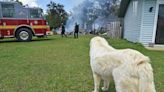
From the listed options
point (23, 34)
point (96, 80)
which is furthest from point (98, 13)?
point (96, 80)

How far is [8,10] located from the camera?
12.5 m

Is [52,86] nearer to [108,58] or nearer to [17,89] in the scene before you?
[17,89]

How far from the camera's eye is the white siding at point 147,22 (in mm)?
10039

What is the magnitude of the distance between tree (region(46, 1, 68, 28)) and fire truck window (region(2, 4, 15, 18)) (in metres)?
20.7

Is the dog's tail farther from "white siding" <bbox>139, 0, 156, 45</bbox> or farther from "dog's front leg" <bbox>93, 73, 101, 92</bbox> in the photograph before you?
"white siding" <bbox>139, 0, 156, 45</bbox>

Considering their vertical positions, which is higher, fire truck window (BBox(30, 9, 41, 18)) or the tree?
the tree

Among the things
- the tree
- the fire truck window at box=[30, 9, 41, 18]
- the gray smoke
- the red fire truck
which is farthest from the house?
the gray smoke

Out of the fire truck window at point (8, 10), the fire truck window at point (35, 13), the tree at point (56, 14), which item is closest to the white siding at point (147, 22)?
the fire truck window at point (35, 13)

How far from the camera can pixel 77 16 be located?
4669 centimetres

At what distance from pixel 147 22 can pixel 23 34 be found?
7430 millimetres

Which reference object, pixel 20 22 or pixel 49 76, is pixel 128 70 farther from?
pixel 20 22

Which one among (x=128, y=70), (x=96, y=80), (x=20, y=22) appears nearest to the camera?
(x=128, y=70)

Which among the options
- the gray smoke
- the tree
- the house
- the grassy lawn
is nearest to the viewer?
the grassy lawn

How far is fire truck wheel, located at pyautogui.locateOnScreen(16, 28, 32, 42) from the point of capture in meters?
12.8
